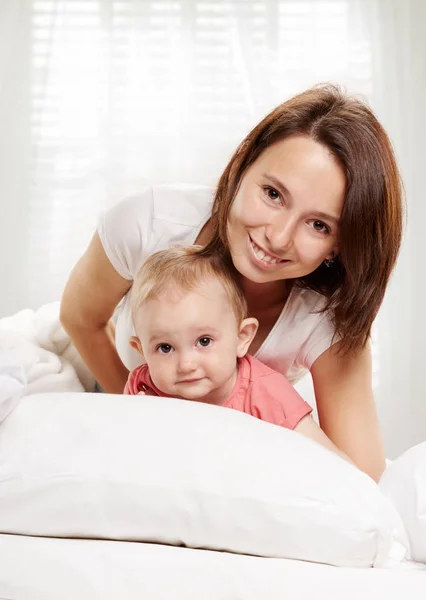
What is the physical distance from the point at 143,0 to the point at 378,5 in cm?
83

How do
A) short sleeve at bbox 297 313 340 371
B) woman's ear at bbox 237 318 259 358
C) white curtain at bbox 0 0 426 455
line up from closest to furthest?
woman's ear at bbox 237 318 259 358 → short sleeve at bbox 297 313 340 371 → white curtain at bbox 0 0 426 455

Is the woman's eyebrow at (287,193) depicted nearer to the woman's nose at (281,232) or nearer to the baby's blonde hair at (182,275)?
the woman's nose at (281,232)

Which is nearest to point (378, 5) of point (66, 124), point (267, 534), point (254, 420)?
point (66, 124)

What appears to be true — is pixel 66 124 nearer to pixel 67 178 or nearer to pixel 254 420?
pixel 67 178

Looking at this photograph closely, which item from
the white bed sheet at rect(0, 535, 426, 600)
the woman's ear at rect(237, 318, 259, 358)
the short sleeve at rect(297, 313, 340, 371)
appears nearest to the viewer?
the white bed sheet at rect(0, 535, 426, 600)

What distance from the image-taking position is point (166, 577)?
100 cm

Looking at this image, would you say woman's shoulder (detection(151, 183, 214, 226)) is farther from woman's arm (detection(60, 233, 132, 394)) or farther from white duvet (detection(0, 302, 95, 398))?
white duvet (detection(0, 302, 95, 398))

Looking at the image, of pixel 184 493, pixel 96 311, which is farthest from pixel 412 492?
pixel 96 311

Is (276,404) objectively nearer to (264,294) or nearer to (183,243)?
(264,294)

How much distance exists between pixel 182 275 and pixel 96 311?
556mm

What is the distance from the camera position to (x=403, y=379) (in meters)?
3.09

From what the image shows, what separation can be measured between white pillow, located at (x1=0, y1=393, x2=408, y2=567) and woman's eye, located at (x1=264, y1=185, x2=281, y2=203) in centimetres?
57

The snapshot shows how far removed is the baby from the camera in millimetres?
1479

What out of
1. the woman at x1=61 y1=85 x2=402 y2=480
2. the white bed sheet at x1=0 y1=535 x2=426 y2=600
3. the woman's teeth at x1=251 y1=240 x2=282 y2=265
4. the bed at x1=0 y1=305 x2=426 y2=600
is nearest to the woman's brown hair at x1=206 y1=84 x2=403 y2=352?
the woman at x1=61 y1=85 x2=402 y2=480
